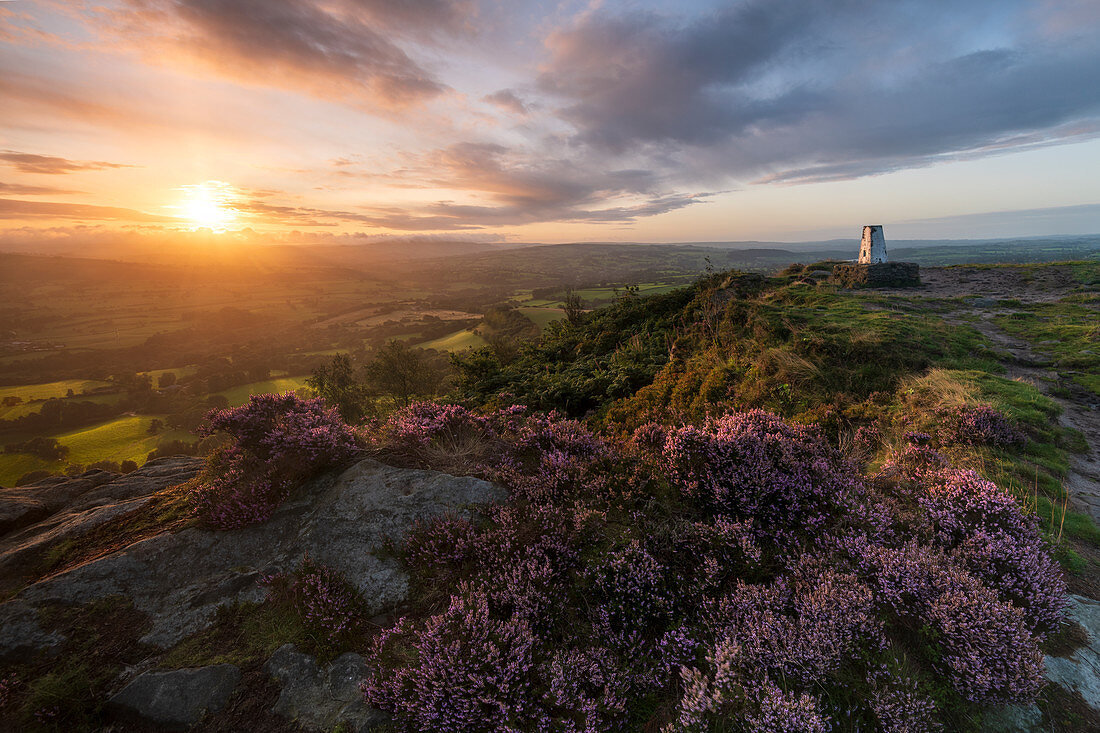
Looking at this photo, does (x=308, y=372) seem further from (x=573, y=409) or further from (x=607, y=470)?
(x=607, y=470)

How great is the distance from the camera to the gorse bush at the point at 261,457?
17.6 ft

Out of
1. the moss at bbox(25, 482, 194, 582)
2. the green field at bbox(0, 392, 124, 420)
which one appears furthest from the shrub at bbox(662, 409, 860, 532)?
the green field at bbox(0, 392, 124, 420)

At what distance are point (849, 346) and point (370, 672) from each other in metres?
13.8

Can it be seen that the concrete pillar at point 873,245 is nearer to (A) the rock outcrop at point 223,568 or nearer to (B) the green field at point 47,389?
(A) the rock outcrop at point 223,568

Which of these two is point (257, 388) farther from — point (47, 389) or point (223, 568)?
point (223, 568)

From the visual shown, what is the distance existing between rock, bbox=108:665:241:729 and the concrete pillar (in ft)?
144

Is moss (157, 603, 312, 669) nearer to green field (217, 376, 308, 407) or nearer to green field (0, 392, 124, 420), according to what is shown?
green field (217, 376, 308, 407)

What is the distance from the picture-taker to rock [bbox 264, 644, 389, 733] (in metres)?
3.31

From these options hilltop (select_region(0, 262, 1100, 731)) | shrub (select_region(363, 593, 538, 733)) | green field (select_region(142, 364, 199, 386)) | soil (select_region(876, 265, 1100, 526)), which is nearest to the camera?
shrub (select_region(363, 593, 538, 733))

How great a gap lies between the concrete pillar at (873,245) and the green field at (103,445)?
71665mm

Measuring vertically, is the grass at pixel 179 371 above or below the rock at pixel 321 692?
below

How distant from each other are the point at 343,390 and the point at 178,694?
2962cm

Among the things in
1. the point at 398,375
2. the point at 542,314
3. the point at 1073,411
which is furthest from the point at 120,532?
the point at 542,314

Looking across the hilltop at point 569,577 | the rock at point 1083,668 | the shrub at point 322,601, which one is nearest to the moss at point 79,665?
the hilltop at point 569,577
